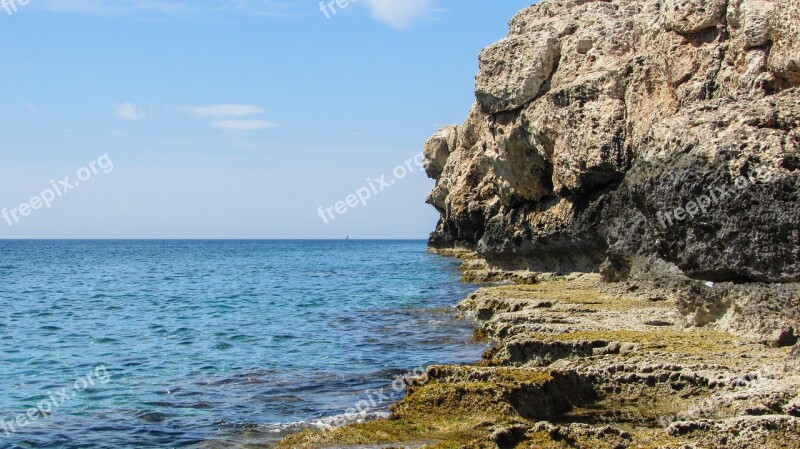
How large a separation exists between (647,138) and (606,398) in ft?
37.3

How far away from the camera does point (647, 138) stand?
22656mm

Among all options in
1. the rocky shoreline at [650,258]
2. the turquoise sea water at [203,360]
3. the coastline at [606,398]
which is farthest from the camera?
the turquoise sea water at [203,360]

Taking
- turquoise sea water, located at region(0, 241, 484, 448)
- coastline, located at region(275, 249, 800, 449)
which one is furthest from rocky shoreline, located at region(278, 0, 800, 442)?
turquoise sea water, located at region(0, 241, 484, 448)

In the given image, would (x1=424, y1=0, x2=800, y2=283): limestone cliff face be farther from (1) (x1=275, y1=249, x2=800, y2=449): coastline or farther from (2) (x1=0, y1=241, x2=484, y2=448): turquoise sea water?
(2) (x1=0, y1=241, x2=484, y2=448): turquoise sea water

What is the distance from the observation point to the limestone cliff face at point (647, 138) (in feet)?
57.9

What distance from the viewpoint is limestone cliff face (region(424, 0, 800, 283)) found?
17.7 meters

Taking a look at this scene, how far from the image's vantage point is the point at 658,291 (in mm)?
23281

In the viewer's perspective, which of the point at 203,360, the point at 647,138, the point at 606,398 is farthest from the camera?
the point at 203,360

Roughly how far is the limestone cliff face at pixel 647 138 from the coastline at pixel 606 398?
2.85 metres

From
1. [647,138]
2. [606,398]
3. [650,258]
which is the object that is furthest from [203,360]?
[650,258]

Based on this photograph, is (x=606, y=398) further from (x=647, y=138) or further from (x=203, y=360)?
(x=203, y=360)

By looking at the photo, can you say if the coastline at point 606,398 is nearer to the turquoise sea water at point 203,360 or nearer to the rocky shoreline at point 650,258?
the rocky shoreline at point 650,258

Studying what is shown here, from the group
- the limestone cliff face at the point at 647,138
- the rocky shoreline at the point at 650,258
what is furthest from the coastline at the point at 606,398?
the limestone cliff face at the point at 647,138

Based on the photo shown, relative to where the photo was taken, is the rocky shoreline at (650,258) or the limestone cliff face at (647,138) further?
the limestone cliff face at (647,138)
